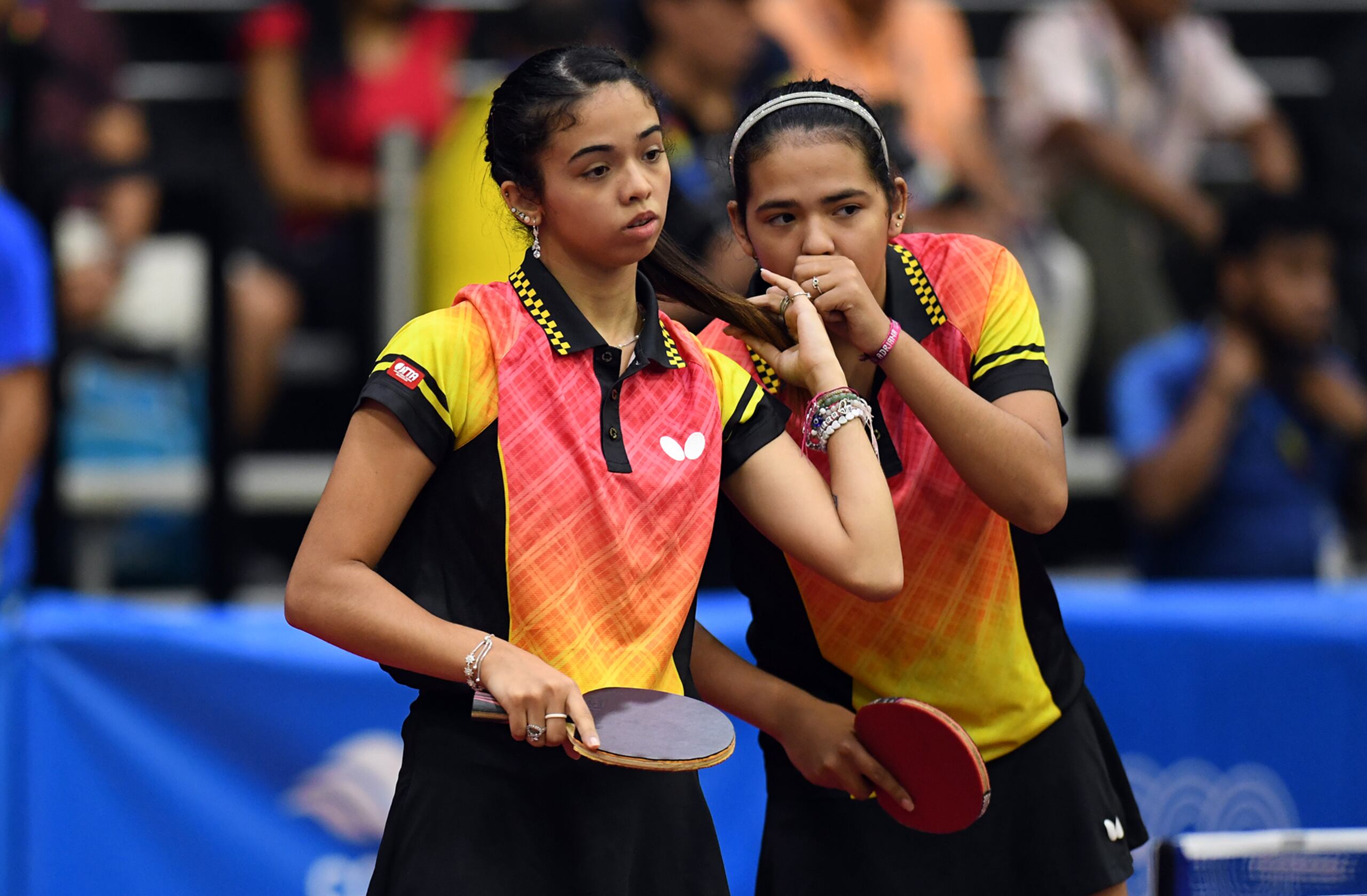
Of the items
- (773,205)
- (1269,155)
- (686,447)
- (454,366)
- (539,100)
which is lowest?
(686,447)

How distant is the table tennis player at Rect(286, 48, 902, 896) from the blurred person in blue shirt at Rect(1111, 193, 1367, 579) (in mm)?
3240

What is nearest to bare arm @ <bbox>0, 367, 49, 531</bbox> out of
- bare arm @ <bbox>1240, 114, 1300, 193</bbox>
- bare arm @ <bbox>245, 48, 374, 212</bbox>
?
bare arm @ <bbox>245, 48, 374, 212</bbox>

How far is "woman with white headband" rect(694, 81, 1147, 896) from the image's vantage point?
97.5 inches

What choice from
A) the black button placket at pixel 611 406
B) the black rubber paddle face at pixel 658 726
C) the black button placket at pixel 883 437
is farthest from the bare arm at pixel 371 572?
the black button placket at pixel 883 437

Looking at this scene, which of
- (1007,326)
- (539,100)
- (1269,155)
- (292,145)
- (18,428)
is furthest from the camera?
(1269,155)

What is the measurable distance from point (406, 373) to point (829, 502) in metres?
0.60

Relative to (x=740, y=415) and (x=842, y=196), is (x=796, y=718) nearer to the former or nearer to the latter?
(x=740, y=415)

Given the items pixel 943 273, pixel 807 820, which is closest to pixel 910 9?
pixel 943 273

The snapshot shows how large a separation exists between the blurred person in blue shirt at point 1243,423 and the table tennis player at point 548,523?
3240mm

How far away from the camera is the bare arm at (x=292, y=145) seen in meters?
5.66

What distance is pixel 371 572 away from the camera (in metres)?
2.12

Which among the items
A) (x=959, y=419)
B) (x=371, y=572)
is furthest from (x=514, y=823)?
(x=959, y=419)

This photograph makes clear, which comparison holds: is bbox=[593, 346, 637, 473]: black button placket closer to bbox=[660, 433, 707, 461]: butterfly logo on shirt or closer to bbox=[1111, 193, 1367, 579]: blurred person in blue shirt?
bbox=[660, 433, 707, 461]: butterfly logo on shirt

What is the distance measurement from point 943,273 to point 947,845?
0.89 metres
